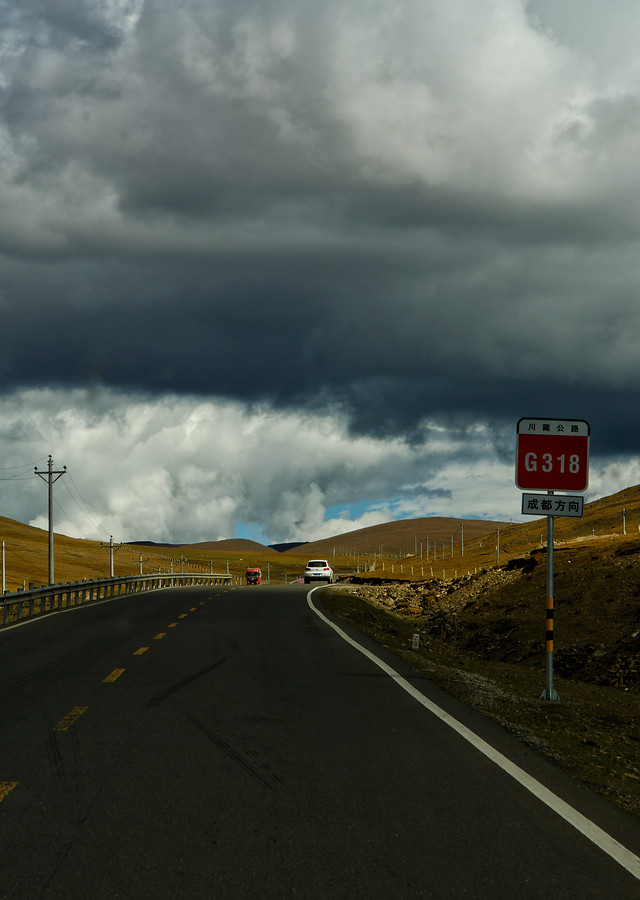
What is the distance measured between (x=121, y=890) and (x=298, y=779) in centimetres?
247

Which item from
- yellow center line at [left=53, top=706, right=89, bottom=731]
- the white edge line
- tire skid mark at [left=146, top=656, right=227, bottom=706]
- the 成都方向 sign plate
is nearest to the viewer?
the white edge line

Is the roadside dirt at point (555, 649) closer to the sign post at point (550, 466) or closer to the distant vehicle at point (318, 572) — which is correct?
the sign post at point (550, 466)

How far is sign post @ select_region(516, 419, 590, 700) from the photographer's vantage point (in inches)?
461

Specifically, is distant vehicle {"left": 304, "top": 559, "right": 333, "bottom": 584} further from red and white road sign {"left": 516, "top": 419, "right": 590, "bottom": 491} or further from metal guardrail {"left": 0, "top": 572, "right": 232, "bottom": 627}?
red and white road sign {"left": 516, "top": 419, "right": 590, "bottom": 491}

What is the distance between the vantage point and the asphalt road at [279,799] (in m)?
4.94

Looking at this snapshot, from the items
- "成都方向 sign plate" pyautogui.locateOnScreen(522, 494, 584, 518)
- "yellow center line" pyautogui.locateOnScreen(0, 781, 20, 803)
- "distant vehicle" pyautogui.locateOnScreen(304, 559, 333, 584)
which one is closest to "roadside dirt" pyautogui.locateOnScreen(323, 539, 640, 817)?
"成都方向 sign plate" pyautogui.locateOnScreen(522, 494, 584, 518)

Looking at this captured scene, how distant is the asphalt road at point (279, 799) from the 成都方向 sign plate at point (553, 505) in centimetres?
263

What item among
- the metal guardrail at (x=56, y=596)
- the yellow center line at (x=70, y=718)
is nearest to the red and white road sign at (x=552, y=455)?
the yellow center line at (x=70, y=718)

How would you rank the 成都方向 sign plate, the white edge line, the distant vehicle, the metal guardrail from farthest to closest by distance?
the distant vehicle, the metal guardrail, the 成都方向 sign plate, the white edge line

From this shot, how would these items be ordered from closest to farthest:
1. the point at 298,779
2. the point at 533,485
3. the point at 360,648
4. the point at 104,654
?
the point at 298,779
the point at 533,485
the point at 104,654
the point at 360,648

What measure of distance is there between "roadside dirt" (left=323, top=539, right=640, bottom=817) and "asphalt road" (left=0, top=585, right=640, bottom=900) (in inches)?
24.5

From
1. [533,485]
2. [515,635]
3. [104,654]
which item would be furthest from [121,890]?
[515,635]

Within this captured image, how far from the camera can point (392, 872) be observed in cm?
502

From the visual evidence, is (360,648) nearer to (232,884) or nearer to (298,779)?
(298,779)
